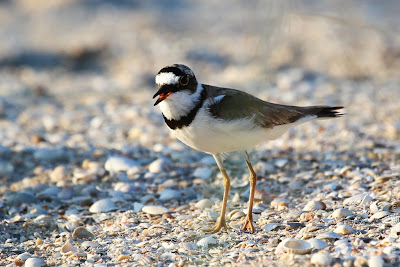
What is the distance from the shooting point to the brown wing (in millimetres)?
3182

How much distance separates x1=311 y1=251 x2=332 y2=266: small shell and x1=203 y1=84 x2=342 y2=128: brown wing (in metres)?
0.98

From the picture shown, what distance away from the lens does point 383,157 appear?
13.9 feet

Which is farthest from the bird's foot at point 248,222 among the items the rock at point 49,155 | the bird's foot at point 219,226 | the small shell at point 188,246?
the rock at point 49,155

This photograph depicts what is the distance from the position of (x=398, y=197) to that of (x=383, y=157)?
3.33 ft

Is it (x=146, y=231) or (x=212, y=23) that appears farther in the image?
(x=212, y=23)

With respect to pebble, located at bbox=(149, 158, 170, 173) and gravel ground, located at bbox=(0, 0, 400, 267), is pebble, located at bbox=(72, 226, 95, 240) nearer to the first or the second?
gravel ground, located at bbox=(0, 0, 400, 267)

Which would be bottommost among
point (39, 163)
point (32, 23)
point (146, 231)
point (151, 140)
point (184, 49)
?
point (146, 231)

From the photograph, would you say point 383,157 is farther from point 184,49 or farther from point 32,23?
point 32,23

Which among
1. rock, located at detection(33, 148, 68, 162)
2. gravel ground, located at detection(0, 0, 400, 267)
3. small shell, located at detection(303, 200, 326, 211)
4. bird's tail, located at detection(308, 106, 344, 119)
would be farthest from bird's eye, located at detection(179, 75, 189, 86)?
rock, located at detection(33, 148, 68, 162)

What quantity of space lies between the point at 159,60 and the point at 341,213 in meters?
5.03

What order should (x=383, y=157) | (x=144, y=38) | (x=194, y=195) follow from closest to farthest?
(x=194, y=195) < (x=383, y=157) < (x=144, y=38)

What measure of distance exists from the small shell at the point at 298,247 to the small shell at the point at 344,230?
0.25 m

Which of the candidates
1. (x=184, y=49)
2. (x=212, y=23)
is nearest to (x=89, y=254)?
(x=184, y=49)

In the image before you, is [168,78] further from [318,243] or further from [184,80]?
[318,243]
